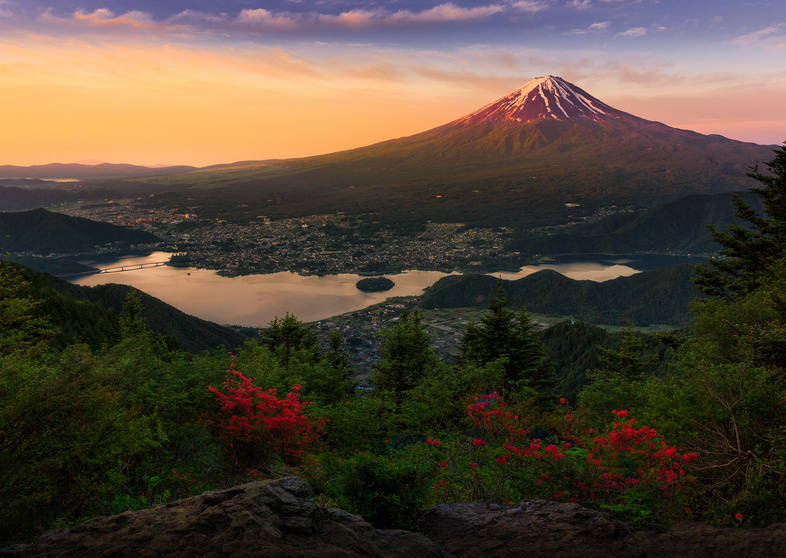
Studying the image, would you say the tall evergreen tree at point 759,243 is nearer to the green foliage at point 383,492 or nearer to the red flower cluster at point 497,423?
the red flower cluster at point 497,423

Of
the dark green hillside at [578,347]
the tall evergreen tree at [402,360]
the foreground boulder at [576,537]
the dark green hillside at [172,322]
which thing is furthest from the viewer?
the dark green hillside at [172,322]

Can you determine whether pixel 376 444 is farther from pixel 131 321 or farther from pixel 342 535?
pixel 131 321

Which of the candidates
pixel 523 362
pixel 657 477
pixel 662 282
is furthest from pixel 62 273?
pixel 662 282

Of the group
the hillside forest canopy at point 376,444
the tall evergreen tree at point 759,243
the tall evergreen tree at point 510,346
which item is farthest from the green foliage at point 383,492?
the tall evergreen tree at point 759,243

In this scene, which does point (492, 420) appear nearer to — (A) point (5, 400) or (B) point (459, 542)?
(B) point (459, 542)

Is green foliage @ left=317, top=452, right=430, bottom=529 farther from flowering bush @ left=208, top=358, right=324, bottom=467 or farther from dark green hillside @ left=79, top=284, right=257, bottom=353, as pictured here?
dark green hillside @ left=79, top=284, right=257, bottom=353

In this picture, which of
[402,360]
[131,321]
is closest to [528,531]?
[402,360]
